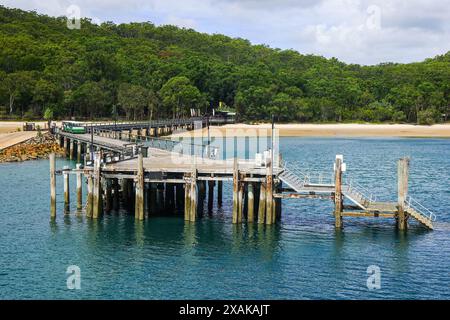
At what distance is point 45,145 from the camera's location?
3334 inches

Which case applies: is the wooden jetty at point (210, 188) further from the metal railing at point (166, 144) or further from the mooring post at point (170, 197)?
the metal railing at point (166, 144)

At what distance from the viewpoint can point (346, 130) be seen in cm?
13538

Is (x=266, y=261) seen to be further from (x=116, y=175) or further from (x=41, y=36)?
(x=41, y=36)

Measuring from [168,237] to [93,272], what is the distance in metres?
7.07

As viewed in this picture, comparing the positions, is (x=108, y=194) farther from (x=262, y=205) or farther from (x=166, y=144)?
(x=166, y=144)

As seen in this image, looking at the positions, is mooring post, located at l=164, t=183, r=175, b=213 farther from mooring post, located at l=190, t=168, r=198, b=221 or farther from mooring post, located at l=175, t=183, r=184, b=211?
mooring post, located at l=190, t=168, r=198, b=221

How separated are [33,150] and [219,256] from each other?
52717mm

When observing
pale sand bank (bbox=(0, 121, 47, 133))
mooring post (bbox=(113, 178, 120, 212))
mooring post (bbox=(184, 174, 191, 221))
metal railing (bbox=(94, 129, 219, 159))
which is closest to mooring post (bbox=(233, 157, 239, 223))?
mooring post (bbox=(184, 174, 191, 221))

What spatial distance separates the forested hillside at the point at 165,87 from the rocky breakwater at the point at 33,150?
27.4 metres

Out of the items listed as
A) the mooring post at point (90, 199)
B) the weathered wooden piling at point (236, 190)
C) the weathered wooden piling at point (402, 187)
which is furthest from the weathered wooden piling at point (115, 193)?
the weathered wooden piling at point (402, 187)

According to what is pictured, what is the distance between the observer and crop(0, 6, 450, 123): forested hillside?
4901 inches

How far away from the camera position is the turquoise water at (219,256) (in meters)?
29.1

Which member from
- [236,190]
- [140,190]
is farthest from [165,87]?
[236,190]
